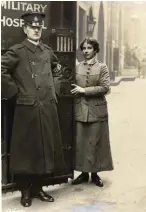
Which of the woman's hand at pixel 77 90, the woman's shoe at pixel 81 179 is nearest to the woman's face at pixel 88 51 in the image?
the woman's hand at pixel 77 90

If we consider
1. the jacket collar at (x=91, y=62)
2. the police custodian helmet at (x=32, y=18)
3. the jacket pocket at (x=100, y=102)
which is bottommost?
the jacket pocket at (x=100, y=102)

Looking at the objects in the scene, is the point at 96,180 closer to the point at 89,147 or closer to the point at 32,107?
the point at 89,147

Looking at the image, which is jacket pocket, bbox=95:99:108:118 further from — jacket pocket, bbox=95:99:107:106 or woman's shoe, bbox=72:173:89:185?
woman's shoe, bbox=72:173:89:185

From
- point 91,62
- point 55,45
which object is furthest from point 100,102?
point 55,45

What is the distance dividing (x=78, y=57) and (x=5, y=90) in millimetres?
339

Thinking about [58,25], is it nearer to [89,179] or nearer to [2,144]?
[2,144]

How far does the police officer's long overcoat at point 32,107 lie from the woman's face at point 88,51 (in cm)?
14

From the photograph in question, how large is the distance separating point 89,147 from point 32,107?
336 mm

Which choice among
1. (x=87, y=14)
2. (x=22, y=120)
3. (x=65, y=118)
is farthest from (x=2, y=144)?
(x=87, y=14)

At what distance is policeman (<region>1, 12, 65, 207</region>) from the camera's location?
5.22 ft

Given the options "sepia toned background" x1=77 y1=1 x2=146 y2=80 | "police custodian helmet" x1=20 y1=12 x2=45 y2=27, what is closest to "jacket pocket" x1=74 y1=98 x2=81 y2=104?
"sepia toned background" x1=77 y1=1 x2=146 y2=80

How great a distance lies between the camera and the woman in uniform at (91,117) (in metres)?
1.75

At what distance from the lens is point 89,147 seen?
1.83 meters

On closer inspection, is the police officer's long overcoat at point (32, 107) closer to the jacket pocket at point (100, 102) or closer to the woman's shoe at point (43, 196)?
the woman's shoe at point (43, 196)
